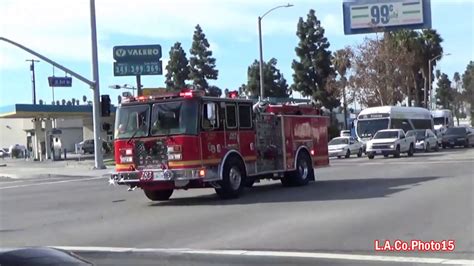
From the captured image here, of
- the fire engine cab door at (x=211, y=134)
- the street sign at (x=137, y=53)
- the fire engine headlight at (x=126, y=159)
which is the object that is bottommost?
the fire engine headlight at (x=126, y=159)

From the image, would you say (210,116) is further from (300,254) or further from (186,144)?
(300,254)

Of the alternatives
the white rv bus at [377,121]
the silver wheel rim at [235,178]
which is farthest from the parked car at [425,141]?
the silver wheel rim at [235,178]

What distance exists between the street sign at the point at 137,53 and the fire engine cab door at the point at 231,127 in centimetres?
2693

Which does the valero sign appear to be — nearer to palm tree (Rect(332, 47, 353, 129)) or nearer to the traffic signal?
the traffic signal

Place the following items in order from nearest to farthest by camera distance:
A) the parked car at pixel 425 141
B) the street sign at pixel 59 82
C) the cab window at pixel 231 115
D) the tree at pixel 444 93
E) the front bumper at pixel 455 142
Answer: the cab window at pixel 231 115, the parked car at pixel 425 141, the front bumper at pixel 455 142, the street sign at pixel 59 82, the tree at pixel 444 93

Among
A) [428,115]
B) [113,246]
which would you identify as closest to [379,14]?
[428,115]

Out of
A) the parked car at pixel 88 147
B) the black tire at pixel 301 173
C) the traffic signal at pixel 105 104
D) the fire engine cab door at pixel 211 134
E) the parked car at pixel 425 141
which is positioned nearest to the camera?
the fire engine cab door at pixel 211 134

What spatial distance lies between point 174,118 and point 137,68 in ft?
91.0

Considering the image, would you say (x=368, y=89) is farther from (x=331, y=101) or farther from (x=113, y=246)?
(x=113, y=246)

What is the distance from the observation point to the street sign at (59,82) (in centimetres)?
5726

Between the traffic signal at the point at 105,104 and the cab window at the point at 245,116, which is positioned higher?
the traffic signal at the point at 105,104

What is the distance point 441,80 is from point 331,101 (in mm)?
66039

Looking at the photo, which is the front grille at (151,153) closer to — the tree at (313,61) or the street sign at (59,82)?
the street sign at (59,82)

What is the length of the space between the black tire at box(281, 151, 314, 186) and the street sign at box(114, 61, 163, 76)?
930 inches
